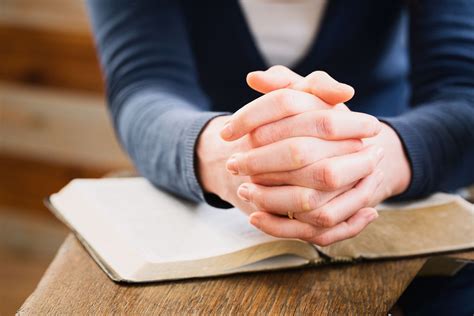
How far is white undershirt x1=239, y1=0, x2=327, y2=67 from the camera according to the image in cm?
97

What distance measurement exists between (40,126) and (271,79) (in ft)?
4.46

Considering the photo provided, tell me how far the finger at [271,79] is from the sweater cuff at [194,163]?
0.08 m

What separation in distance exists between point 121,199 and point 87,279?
13cm

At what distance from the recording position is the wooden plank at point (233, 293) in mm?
507

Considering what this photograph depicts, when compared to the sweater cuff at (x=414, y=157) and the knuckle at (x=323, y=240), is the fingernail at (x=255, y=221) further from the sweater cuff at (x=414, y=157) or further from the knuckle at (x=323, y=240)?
the sweater cuff at (x=414, y=157)

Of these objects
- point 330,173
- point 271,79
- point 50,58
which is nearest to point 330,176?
point 330,173

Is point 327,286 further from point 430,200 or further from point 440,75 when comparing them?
point 440,75

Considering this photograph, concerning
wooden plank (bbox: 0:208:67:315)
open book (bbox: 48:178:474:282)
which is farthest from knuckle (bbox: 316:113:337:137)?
wooden plank (bbox: 0:208:67:315)

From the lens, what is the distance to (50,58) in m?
1.72

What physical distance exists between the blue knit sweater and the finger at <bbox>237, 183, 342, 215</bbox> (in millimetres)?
85

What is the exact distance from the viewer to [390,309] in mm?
508

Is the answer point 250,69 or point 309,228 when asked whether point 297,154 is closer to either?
point 309,228

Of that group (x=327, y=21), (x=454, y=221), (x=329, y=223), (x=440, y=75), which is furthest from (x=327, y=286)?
(x=327, y=21)

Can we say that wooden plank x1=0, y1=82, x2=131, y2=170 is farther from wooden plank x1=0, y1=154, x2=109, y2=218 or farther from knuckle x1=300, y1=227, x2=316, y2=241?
knuckle x1=300, y1=227, x2=316, y2=241
